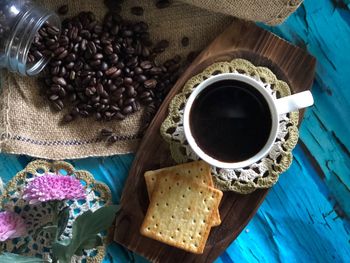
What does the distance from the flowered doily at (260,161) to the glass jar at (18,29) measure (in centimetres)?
23

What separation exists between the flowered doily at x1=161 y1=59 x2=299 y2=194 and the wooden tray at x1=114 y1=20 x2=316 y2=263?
0.06 ft

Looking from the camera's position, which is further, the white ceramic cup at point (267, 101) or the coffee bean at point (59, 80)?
the coffee bean at point (59, 80)

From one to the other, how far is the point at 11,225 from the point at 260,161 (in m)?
0.37

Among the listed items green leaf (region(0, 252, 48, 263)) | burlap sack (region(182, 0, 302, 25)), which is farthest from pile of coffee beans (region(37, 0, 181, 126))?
green leaf (region(0, 252, 48, 263))

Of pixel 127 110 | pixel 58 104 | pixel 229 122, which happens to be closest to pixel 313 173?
pixel 229 122

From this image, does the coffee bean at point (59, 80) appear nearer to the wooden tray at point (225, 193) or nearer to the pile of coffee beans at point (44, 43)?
the pile of coffee beans at point (44, 43)

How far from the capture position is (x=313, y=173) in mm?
875

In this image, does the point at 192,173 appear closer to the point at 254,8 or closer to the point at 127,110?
the point at 127,110

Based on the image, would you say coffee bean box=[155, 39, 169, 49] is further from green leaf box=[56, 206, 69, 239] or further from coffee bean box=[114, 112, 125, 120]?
green leaf box=[56, 206, 69, 239]

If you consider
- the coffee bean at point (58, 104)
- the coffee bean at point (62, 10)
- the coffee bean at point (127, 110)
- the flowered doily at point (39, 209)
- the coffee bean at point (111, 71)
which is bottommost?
the flowered doily at point (39, 209)

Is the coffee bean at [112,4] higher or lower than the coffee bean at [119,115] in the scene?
higher

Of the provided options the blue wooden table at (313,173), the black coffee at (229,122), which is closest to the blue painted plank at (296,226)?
the blue wooden table at (313,173)

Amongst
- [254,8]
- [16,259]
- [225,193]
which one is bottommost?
[16,259]

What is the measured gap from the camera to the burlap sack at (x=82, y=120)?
858mm
